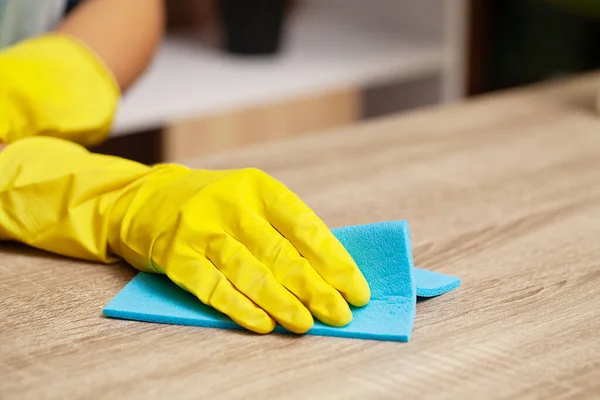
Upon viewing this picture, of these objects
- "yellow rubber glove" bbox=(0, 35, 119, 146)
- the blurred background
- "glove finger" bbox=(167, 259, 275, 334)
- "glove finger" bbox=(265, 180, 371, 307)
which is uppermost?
"yellow rubber glove" bbox=(0, 35, 119, 146)

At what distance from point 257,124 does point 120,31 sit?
2.68ft

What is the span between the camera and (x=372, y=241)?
2.31ft

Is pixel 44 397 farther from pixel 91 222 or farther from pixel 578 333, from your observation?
pixel 578 333

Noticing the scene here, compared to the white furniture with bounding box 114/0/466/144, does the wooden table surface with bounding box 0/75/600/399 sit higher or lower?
higher

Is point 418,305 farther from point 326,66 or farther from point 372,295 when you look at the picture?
point 326,66

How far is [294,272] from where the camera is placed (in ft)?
2.17

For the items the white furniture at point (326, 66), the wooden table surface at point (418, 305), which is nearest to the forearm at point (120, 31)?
the wooden table surface at point (418, 305)

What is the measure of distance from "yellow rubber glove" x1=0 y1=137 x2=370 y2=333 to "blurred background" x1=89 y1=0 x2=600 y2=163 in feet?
3.02

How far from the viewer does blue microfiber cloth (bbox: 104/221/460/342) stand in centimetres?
65

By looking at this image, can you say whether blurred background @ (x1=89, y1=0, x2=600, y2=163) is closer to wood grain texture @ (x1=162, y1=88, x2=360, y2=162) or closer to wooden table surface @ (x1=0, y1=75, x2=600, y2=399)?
wood grain texture @ (x1=162, y1=88, x2=360, y2=162)

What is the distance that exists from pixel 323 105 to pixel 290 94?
0.16 metres

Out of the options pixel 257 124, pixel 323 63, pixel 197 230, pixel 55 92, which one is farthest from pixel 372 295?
pixel 323 63

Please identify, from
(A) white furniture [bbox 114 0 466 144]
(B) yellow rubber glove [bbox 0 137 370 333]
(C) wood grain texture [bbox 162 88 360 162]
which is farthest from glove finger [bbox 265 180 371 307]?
(C) wood grain texture [bbox 162 88 360 162]

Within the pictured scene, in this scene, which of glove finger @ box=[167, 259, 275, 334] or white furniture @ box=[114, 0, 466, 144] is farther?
white furniture @ box=[114, 0, 466, 144]
